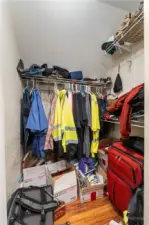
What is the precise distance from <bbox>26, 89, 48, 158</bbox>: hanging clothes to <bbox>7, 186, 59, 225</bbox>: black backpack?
47 cm

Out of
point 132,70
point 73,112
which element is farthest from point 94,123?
point 132,70

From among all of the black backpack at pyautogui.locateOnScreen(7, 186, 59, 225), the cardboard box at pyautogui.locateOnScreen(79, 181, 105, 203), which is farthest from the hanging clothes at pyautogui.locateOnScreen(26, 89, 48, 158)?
the cardboard box at pyautogui.locateOnScreen(79, 181, 105, 203)

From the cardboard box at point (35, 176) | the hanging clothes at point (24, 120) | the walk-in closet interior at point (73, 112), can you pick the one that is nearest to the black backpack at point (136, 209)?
the walk-in closet interior at point (73, 112)

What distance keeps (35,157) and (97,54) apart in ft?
5.83

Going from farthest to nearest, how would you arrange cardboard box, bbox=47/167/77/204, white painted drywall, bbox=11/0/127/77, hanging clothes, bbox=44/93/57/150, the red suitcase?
1. hanging clothes, bbox=44/93/57/150
2. cardboard box, bbox=47/167/77/204
3. white painted drywall, bbox=11/0/127/77
4. the red suitcase

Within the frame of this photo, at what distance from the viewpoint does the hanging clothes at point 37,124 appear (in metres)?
1.63

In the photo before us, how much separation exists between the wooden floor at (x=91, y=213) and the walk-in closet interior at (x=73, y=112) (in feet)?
0.04

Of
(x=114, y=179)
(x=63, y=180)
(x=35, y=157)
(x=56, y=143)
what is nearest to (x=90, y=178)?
(x=63, y=180)

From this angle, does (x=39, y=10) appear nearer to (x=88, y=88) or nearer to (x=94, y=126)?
(x=88, y=88)

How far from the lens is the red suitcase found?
3.79 ft

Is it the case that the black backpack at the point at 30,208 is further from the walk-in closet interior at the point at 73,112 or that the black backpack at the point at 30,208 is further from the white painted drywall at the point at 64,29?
the white painted drywall at the point at 64,29

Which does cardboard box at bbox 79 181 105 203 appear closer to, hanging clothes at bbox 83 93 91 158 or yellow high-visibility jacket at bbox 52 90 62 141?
hanging clothes at bbox 83 93 91 158

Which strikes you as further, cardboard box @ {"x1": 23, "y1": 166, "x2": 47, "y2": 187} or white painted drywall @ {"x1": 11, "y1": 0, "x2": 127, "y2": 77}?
cardboard box @ {"x1": 23, "y1": 166, "x2": 47, "y2": 187}

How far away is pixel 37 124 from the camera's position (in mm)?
1640
